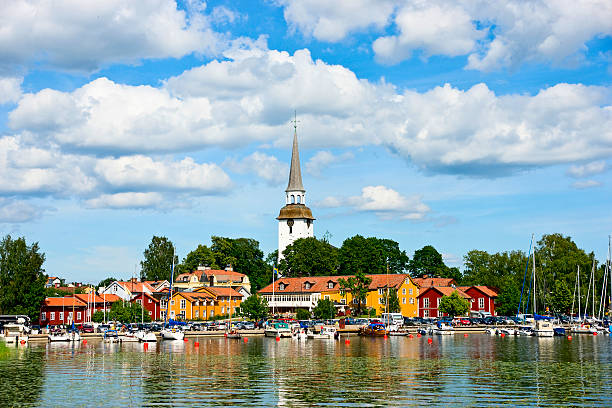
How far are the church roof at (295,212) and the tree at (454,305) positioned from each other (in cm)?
5953

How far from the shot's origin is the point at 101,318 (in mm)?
128500

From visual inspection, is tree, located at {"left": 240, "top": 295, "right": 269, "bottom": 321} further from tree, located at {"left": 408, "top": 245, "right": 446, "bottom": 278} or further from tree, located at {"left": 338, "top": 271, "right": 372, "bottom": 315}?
tree, located at {"left": 408, "top": 245, "right": 446, "bottom": 278}

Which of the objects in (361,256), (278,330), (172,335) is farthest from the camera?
(361,256)

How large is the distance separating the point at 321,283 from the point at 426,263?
45783mm

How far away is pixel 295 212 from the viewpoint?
640 feet

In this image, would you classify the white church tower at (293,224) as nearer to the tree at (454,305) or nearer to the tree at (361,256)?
the tree at (361,256)

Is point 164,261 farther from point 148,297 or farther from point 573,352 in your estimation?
point 573,352

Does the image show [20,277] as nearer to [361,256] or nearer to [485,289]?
[361,256]

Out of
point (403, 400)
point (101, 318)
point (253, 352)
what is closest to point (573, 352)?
point (253, 352)

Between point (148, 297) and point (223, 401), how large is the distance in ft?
329

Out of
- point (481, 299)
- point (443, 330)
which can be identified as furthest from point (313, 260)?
point (443, 330)

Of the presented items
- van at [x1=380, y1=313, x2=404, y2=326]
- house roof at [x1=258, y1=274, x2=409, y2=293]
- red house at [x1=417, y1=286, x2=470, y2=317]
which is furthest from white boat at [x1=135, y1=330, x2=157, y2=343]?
red house at [x1=417, y1=286, x2=470, y2=317]

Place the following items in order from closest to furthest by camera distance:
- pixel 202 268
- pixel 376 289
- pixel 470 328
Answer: pixel 470 328 → pixel 376 289 → pixel 202 268

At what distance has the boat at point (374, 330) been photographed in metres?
113
